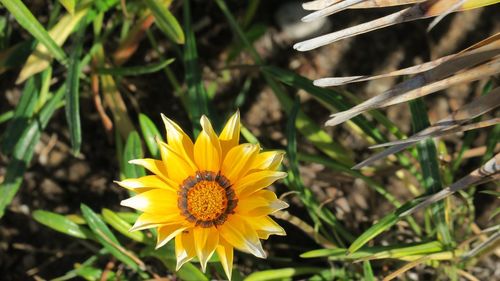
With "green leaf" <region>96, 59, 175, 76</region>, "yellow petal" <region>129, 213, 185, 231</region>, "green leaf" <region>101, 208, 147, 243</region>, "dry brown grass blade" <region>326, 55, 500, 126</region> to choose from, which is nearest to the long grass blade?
"green leaf" <region>96, 59, 175, 76</region>

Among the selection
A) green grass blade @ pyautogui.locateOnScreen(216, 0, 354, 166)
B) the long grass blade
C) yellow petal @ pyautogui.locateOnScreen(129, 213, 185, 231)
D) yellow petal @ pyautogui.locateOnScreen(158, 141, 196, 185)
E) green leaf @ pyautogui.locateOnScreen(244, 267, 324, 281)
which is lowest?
green leaf @ pyautogui.locateOnScreen(244, 267, 324, 281)

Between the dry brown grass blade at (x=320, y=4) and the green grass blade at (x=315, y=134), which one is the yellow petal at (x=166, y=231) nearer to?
the dry brown grass blade at (x=320, y=4)

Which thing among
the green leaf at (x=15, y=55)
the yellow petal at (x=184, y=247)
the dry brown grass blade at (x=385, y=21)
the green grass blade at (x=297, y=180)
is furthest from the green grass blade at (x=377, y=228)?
the green leaf at (x=15, y=55)

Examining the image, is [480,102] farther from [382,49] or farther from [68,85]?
[68,85]

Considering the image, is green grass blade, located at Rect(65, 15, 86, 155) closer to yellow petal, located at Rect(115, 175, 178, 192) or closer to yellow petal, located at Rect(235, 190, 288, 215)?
yellow petal, located at Rect(115, 175, 178, 192)

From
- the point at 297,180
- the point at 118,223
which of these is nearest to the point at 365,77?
the point at 297,180
